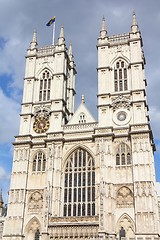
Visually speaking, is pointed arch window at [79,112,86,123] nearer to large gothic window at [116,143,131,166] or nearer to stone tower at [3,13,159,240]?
stone tower at [3,13,159,240]

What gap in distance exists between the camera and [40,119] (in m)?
41.0

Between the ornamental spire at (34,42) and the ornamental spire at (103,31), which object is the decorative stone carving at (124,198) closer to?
the ornamental spire at (103,31)

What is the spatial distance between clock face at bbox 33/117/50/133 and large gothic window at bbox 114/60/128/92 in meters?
9.39

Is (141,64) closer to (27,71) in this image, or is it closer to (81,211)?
(27,71)

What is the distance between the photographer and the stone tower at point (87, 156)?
33250 millimetres

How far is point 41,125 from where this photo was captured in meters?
40.7

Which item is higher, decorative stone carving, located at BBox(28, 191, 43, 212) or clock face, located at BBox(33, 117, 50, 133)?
clock face, located at BBox(33, 117, 50, 133)

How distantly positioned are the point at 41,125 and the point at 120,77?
11.3 metres

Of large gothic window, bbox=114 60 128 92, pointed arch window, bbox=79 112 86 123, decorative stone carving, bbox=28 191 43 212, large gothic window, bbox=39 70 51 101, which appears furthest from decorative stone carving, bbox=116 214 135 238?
large gothic window, bbox=39 70 51 101

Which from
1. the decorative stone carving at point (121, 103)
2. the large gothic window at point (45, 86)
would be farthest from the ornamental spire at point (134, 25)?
the large gothic window at point (45, 86)

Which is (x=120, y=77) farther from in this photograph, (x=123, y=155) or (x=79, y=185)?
(x=79, y=185)

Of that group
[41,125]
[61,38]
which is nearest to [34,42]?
[61,38]

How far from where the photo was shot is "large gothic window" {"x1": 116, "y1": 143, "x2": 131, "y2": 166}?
3622 cm

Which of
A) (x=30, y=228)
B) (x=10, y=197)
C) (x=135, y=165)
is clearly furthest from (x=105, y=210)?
(x=10, y=197)
